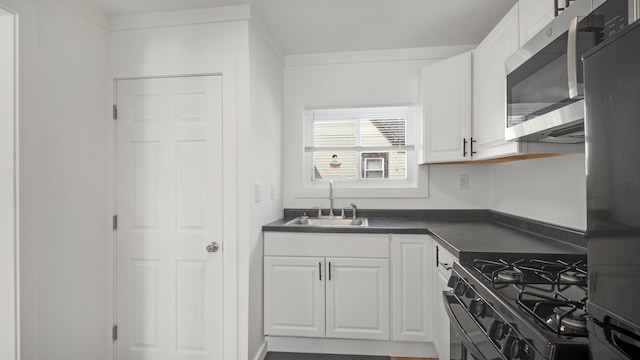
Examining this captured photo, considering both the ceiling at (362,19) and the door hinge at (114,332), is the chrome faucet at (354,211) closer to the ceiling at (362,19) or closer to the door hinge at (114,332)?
the ceiling at (362,19)

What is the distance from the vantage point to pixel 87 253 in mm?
2021

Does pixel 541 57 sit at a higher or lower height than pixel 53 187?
higher

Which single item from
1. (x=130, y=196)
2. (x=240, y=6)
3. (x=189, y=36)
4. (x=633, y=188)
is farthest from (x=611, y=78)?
(x=130, y=196)

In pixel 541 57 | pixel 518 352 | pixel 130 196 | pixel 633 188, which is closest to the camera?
pixel 633 188

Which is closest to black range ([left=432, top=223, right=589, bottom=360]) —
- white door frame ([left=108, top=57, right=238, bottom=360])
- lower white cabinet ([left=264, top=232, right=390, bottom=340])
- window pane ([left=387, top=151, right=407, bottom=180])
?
lower white cabinet ([left=264, top=232, right=390, bottom=340])

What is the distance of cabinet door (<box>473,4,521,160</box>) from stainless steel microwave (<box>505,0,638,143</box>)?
8.4 inches

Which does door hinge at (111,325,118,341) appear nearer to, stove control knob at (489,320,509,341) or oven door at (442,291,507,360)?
oven door at (442,291,507,360)

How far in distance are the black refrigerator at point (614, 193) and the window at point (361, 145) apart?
2305 millimetres

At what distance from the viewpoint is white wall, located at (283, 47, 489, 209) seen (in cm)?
279

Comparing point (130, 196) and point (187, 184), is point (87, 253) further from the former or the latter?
point (187, 184)

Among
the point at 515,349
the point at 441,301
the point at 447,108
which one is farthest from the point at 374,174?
the point at 515,349

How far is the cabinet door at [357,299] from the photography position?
2.30 meters

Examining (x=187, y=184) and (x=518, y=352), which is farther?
(x=187, y=184)

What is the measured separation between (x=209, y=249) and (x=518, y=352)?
1.73 m
